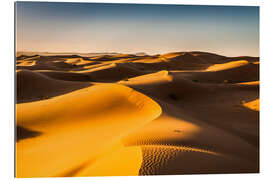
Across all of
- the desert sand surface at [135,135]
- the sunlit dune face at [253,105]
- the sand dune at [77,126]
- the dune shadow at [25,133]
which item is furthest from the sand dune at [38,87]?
Result: the sunlit dune face at [253,105]

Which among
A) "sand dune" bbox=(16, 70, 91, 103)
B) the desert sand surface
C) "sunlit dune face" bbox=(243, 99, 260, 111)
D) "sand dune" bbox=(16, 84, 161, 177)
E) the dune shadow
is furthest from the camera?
"sand dune" bbox=(16, 70, 91, 103)

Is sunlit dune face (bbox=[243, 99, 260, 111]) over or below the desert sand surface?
over

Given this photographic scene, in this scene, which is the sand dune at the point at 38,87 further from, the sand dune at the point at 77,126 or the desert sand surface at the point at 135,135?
the desert sand surface at the point at 135,135

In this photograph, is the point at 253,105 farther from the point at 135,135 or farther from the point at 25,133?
the point at 25,133

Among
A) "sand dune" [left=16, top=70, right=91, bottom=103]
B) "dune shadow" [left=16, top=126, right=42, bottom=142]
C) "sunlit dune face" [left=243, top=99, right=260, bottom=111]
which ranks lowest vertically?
"dune shadow" [left=16, top=126, right=42, bottom=142]

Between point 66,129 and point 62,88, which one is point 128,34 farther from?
point 62,88

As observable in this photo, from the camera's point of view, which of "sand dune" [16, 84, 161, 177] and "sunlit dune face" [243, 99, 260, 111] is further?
"sunlit dune face" [243, 99, 260, 111]

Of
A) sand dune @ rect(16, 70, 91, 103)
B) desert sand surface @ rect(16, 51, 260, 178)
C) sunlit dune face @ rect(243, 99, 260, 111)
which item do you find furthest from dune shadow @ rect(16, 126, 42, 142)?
sunlit dune face @ rect(243, 99, 260, 111)

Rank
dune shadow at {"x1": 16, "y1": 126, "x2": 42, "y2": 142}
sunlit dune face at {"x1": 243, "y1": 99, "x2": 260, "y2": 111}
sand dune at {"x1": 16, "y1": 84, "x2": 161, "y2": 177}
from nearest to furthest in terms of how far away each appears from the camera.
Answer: sand dune at {"x1": 16, "y1": 84, "x2": 161, "y2": 177}, dune shadow at {"x1": 16, "y1": 126, "x2": 42, "y2": 142}, sunlit dune face at {"x1": 243, "y1": 99, "x2": 260, "y2": 111}

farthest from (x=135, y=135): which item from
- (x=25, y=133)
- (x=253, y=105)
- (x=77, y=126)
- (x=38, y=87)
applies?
(x=38, y=87)

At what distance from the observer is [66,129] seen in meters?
6.20

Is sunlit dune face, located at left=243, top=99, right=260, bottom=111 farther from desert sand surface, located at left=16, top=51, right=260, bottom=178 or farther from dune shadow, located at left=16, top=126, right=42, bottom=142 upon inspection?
dune shadow, located at left=16, top=126, right=42, bottom=142

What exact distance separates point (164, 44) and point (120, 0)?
2.45 m
